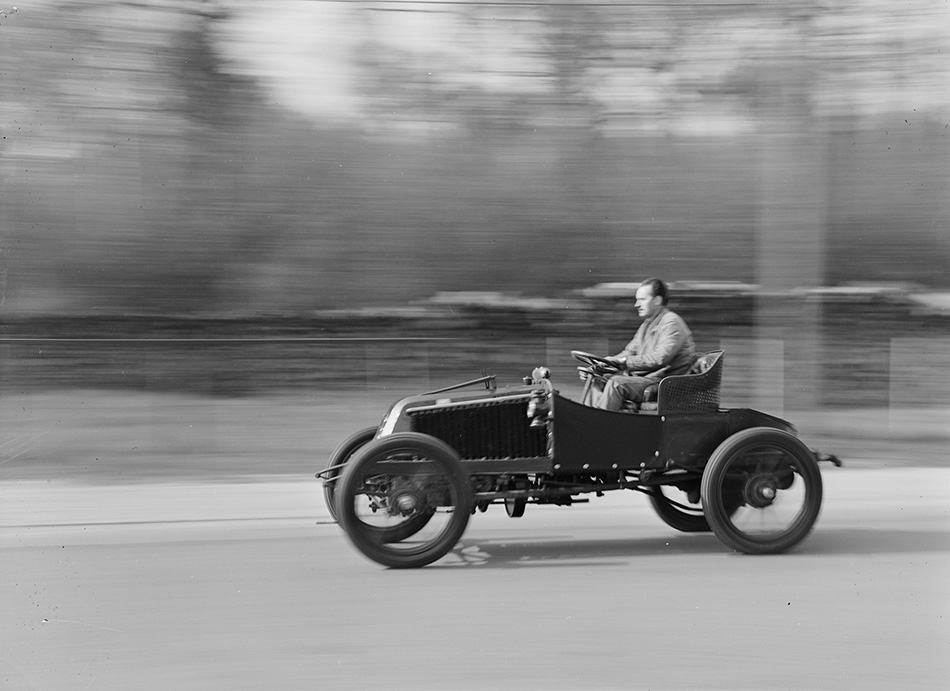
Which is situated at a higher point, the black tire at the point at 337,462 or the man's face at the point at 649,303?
the man's face at the point at 649,303

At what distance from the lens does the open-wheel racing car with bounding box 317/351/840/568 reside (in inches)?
200

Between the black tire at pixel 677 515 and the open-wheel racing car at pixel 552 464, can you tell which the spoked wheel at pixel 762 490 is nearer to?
the open-wheel racing car at pixel 552 464

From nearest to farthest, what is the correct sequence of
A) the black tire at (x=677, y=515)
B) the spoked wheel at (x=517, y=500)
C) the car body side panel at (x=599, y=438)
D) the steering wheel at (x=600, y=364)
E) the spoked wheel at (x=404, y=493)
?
the spoked wheel at (x=404, y=493) → the car body side panel at (x=599, y=438) → the spoked wheel at (x=517, y=500) → the steering wheel at (x=600, y=364) → the black tire at (x=677, y=515)

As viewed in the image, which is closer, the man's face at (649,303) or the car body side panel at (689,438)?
the car body side panel at (689,438)

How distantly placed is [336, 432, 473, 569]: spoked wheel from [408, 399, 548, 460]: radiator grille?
0.62 ft

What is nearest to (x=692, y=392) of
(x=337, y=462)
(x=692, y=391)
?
(x=692, y=391)

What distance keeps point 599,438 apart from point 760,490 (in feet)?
3.16

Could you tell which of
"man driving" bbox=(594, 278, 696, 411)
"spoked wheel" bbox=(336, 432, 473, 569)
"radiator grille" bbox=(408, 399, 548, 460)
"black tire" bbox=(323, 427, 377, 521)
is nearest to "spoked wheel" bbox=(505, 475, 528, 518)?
"radiator grille" bbox=(408, 399, 548, 460)

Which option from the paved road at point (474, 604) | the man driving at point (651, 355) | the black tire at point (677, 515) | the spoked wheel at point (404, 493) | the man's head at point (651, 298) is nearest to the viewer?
the paved road at point (474, 604)

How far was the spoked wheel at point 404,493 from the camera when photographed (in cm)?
503

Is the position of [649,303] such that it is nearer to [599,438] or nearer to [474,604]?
[599,438]

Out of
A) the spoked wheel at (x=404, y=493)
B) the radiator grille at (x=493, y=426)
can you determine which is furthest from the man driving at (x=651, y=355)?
the spoked wheel at (x=404, y=493)

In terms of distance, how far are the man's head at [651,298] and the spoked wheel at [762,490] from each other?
35.9 inches

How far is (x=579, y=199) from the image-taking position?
9.64 meters
